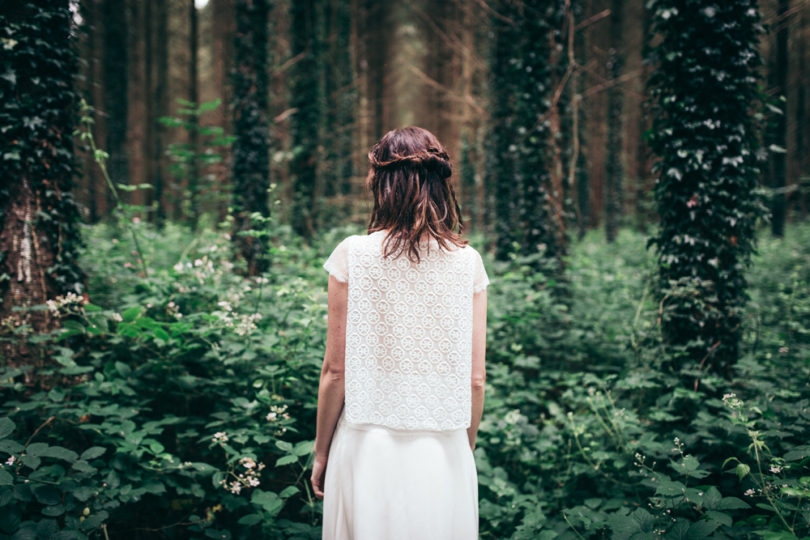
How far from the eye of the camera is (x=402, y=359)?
1839mm

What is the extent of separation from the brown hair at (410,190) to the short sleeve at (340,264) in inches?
7.0

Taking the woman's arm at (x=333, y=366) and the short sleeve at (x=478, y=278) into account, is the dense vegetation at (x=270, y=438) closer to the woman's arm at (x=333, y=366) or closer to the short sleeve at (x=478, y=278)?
the woman's arm at (x=333, y=366)

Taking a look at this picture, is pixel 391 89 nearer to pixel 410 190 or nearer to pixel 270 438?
pixel 270 438

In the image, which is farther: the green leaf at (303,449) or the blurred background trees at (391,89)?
the blurred background trees at (391,89)

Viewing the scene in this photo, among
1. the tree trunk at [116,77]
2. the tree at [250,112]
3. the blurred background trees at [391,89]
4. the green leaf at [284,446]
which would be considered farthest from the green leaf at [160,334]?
the tree trunk at [116,77]

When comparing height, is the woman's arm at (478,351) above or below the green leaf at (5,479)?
above

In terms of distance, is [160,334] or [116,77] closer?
[160,334]

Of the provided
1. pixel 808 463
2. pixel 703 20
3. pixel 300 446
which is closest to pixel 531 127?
pixel 703 20

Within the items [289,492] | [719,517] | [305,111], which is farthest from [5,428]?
[305,111]

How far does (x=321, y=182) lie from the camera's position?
445 inches

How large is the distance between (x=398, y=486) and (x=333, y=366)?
1.90ft

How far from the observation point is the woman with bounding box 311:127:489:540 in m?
1.78

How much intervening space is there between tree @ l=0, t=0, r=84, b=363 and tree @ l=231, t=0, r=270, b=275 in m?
3.25

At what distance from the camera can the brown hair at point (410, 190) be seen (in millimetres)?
1801
